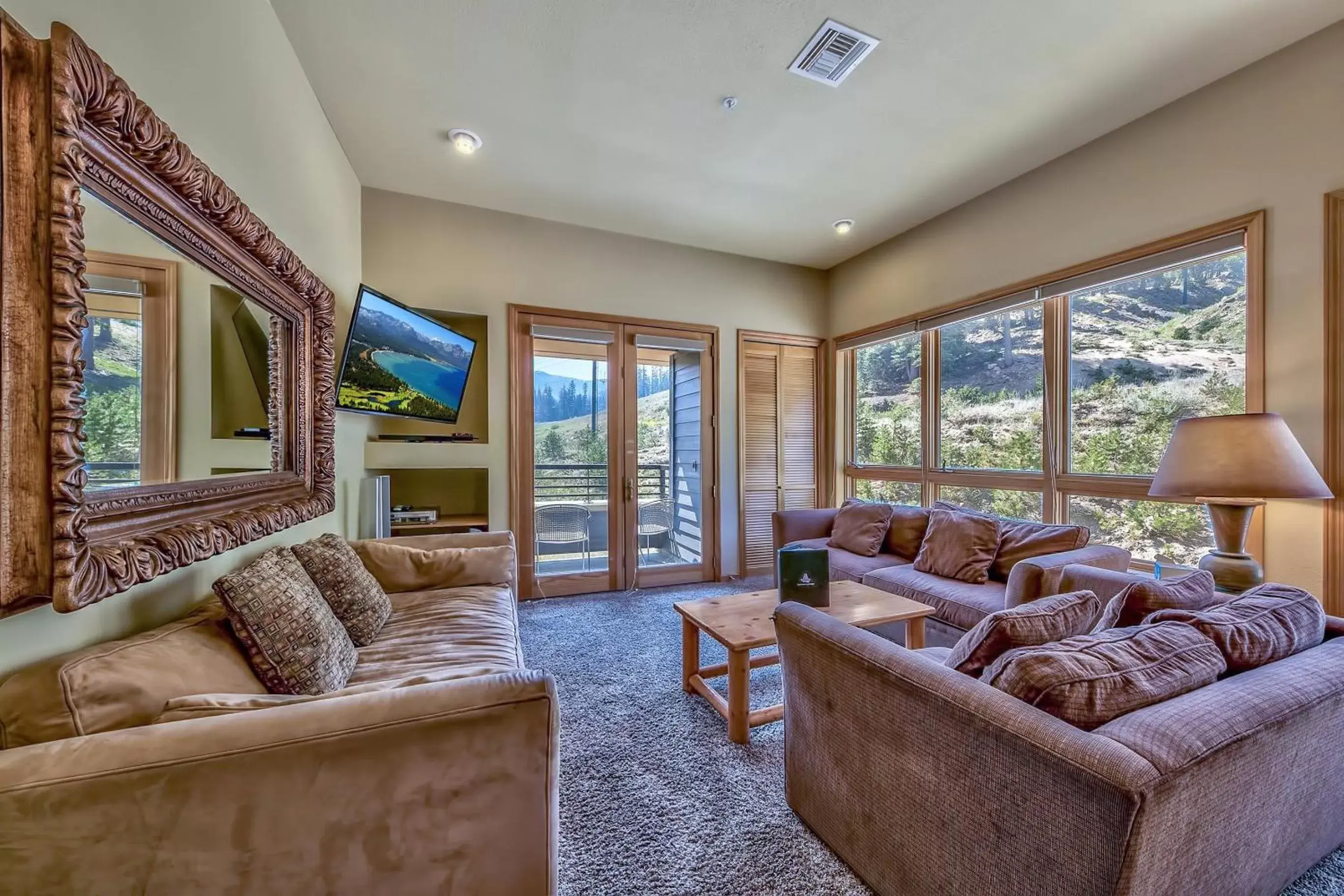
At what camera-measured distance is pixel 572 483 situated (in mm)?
3938

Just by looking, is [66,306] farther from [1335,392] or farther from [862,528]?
[1335,392]

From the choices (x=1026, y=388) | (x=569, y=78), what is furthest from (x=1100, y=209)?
(x=569, y=78)

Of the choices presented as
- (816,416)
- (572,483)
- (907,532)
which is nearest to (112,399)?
(572,483)

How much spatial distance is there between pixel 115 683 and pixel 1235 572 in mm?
3456

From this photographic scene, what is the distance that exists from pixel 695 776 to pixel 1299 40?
3842 millimetres

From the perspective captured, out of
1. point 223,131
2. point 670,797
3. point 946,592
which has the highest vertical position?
point 223,131

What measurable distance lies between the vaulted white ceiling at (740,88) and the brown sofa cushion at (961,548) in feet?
7.10

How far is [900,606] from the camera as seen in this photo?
230cm

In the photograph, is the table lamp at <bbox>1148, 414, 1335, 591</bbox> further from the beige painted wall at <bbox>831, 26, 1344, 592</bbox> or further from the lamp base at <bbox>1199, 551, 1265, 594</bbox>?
the beige painted wall at <bbox>831, 26, 1344, 592</bbox>

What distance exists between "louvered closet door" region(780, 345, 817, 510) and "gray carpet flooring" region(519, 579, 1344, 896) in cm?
224

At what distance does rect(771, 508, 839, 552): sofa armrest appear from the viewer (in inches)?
154

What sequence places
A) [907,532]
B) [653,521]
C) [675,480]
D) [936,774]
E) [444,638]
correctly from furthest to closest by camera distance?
1. [675,480]
2. [653,521]
3. [907,532]
4. [444,638]
5. [936,774]

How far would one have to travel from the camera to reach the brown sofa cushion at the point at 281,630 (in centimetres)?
130

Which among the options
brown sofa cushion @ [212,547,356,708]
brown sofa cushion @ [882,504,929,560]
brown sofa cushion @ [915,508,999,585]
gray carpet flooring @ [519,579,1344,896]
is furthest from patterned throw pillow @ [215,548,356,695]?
brown sofa cushion @ [882,504,929,560]
